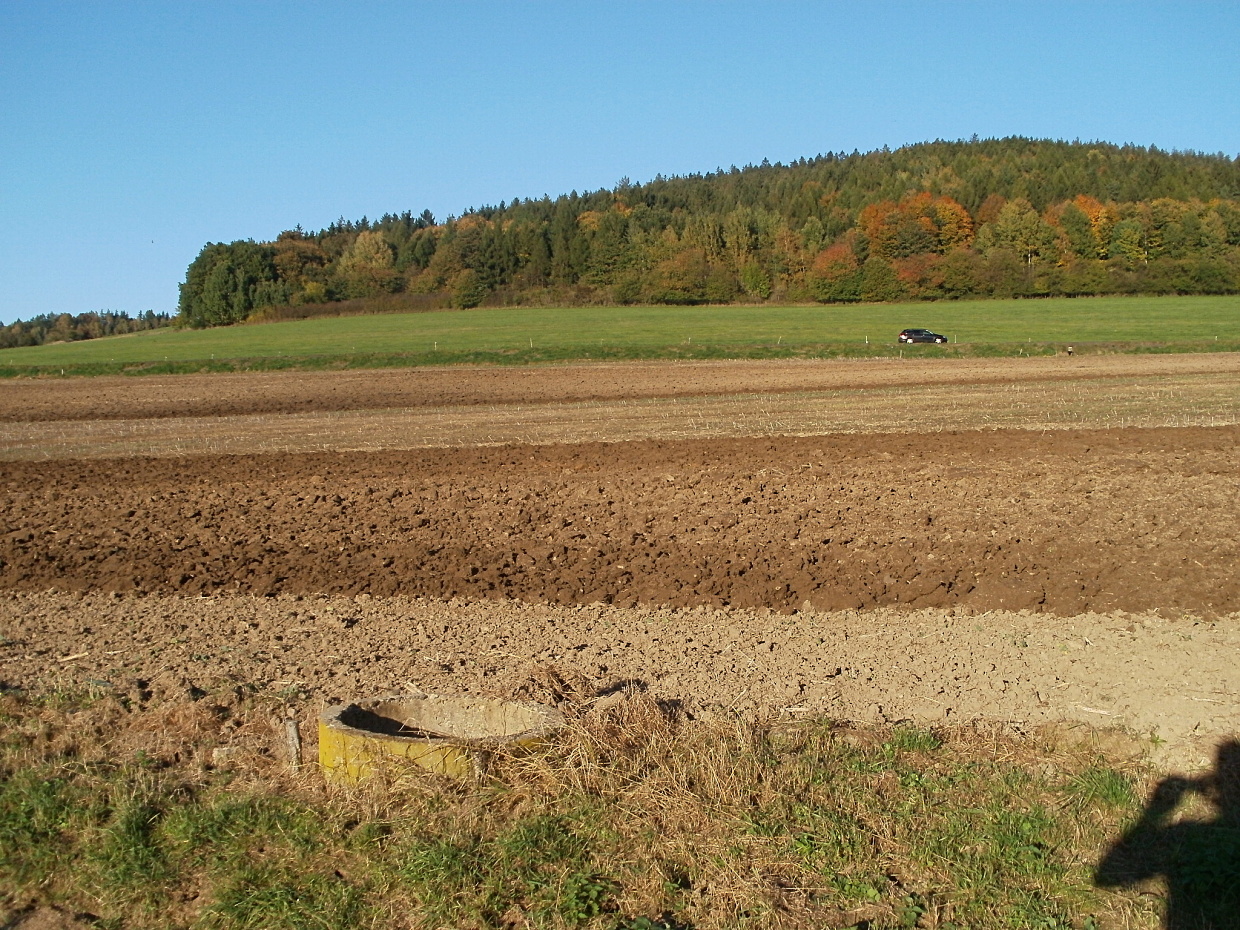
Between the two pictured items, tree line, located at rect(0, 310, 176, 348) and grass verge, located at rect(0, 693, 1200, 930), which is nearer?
grass verge, located at rect(0, 693, 1200, 930)

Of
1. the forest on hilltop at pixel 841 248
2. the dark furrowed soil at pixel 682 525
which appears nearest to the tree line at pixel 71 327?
the forest on hilltop at pixel 841 248

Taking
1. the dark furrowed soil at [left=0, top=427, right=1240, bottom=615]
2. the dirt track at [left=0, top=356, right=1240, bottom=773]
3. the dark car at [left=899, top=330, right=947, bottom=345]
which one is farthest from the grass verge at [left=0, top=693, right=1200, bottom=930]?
the dark car at [left=899, top=330, right=947, bottom=345]

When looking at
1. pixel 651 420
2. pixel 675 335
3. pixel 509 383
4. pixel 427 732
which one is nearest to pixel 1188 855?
pixel 427 732

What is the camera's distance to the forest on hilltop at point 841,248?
97500 mm

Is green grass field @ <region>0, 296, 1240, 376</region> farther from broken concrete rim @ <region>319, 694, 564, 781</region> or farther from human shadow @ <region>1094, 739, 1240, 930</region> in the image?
human shadow @ <region>1094, 739, 1240, 930</region>

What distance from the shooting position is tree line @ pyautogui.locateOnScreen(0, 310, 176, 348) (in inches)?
4311

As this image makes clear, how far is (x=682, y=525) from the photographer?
12.8 m

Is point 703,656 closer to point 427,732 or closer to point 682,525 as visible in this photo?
point 427,732

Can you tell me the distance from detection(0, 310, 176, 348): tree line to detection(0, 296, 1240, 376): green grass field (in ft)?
92.9

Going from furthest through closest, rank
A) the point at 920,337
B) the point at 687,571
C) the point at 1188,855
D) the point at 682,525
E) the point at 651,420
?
the point at 920,337 < the point at 651,420 < the point at 682,525 < the point at 687,571 < the point at 1188,855

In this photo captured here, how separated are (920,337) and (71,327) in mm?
96395

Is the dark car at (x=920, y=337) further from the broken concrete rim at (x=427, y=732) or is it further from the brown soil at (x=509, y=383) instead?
the broken concrete rim at (x=427, y=732)

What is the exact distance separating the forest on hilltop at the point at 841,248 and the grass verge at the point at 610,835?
9703 centimetres

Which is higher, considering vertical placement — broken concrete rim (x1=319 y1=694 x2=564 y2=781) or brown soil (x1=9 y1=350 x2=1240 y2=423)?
brown soil (x1=9 y1=350 x2=1240 y2=423)
